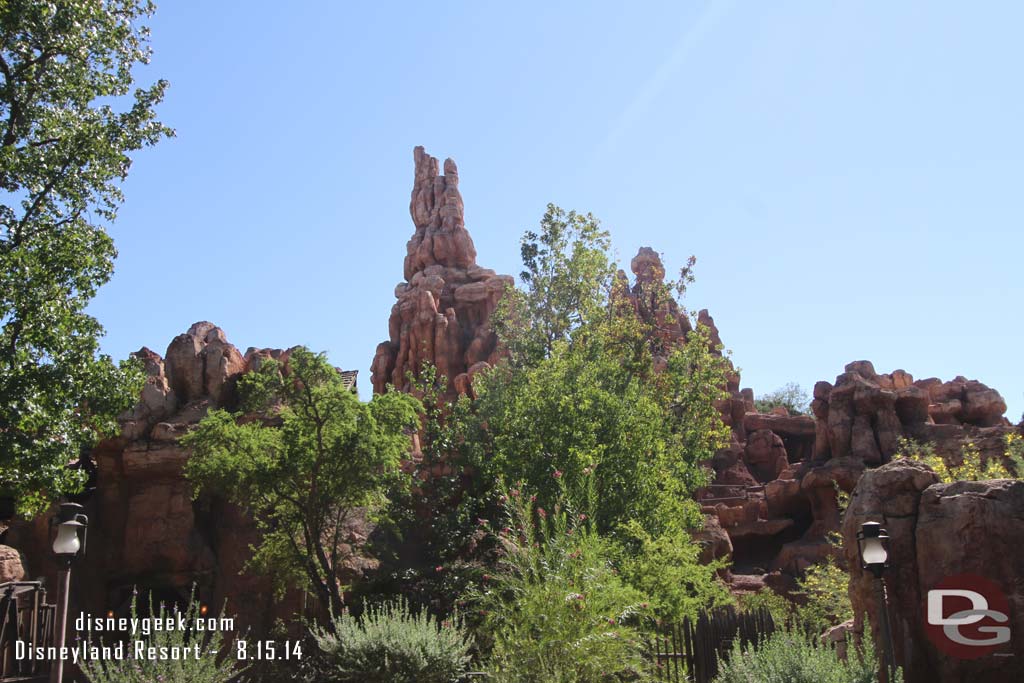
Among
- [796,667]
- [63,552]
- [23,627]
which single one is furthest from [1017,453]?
[23,627]

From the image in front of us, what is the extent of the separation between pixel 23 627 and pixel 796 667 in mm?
15797

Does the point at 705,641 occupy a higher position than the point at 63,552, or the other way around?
the point at 63,552

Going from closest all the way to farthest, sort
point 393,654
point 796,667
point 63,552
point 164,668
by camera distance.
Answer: point 796,667, point 164,668, point 63,552, point 393,654

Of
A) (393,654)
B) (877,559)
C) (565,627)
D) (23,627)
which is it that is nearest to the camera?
(565,627)

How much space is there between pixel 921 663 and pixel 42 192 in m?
16.9

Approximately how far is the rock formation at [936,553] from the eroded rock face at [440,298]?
30339 millimetres

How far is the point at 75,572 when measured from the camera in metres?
25.7

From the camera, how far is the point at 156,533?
26.1m

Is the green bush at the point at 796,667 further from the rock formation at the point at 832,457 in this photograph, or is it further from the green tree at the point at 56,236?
the rock formation at the point at 832,457

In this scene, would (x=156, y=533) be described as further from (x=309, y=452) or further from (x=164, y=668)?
(x=164, y=668)

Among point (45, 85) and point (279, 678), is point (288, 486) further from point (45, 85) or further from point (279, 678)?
point (45, 85)

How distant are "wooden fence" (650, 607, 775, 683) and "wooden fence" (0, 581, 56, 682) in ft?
37.5

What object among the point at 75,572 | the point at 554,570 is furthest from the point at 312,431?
the point at 75,572
